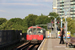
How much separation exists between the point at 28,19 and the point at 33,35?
A: 108617 millimetres

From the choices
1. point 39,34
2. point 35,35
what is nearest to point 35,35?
point 35,35

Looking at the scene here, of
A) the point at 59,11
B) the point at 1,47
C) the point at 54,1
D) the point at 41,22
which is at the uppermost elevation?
the point at 54,1

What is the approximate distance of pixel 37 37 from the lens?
92.5 feet

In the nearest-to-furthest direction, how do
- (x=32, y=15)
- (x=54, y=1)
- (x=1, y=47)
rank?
(x=1, y=47) < (x=32, y=15) < (x=54, y=1)

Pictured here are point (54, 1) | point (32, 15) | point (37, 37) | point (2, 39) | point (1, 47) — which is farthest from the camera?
point (54, 1)

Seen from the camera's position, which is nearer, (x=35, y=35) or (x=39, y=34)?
(x=35, y=35)

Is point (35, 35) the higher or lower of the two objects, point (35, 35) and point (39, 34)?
the lower

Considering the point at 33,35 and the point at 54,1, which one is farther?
the point at 54,1

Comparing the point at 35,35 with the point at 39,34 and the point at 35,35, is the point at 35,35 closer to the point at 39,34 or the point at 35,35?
the point at 35,35

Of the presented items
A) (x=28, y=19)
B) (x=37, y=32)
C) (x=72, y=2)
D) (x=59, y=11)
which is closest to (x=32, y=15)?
(x=28, y=19)

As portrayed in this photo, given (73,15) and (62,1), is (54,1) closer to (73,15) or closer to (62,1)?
(62,1)

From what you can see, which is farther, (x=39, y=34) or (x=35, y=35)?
(x=39, y=34)

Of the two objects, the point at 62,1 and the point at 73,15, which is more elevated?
the point at 62,1

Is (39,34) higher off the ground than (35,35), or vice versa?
(39,34)
